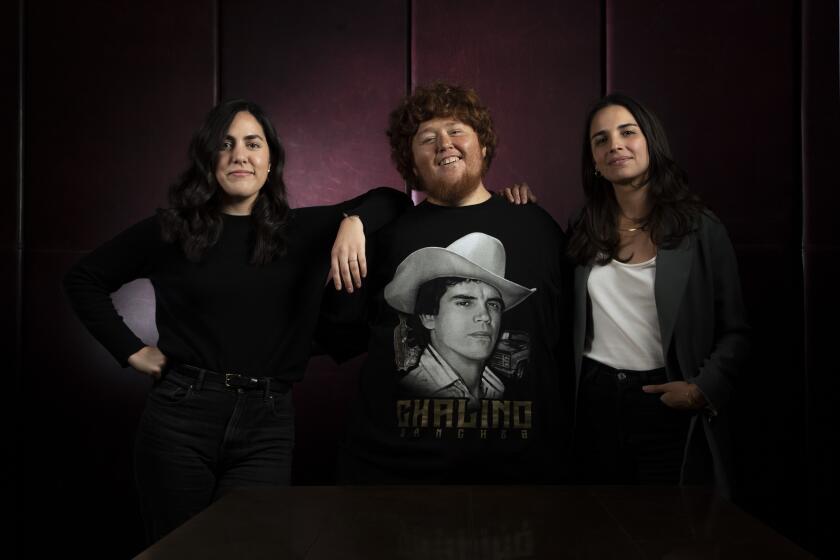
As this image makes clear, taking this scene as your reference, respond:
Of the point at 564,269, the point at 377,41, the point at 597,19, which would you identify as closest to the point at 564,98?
the point at 597,19

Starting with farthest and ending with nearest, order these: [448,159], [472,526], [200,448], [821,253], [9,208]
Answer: [9,208]
[821,253]
[448,159]
[200,448]
[472,526]

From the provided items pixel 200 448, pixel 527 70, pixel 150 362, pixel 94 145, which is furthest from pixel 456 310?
pixel 94 145

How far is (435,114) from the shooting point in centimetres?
215

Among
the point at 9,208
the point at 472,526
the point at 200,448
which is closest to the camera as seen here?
the point at 472,526

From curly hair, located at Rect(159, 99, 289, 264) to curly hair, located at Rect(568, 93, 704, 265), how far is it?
2.92ft

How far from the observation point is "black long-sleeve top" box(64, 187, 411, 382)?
1893 mm

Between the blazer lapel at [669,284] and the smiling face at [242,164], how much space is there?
1167 mm

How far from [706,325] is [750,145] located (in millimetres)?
1203

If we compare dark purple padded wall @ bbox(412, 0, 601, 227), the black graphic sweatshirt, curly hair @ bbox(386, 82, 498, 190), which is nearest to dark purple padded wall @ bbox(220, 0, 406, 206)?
dark purple padded wall @ bbox(412, 0, 601, 227)

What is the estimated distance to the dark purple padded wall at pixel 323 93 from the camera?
2.86 meters

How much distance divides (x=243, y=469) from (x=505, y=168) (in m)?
1.60

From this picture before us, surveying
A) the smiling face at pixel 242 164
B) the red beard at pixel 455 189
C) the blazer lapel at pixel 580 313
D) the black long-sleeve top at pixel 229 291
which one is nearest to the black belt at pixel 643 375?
the blazer lapel at pixel 580 313

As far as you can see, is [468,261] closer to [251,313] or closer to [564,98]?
[251,313]

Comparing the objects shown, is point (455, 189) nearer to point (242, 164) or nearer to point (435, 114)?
point (435, 114)
